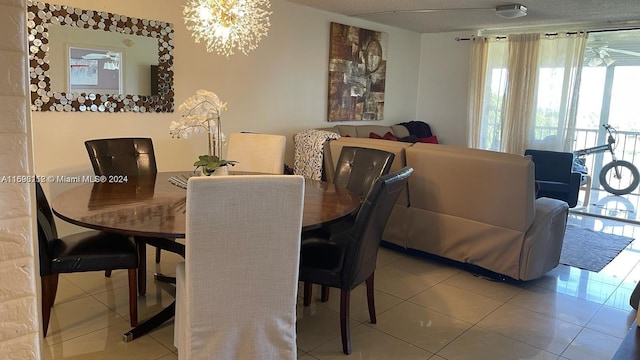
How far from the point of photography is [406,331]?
263 cm

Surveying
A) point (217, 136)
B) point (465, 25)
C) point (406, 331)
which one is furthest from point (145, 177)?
point (465, 25)

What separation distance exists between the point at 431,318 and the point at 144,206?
1.74 meters

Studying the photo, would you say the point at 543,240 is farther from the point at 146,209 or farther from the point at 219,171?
the point at 146,209

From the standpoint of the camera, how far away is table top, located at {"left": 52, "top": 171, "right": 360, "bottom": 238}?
1.94 meters

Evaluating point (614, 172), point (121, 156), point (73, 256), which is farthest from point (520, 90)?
point (73, 256)

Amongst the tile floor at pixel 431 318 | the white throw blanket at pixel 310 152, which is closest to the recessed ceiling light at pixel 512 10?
the white throw blanket at pixel 310 152

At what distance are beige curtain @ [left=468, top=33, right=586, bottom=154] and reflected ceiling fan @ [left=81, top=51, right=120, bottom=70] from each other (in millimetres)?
4748

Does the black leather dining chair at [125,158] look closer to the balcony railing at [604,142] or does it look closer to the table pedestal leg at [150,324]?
the table pedestal leg at [150,324]

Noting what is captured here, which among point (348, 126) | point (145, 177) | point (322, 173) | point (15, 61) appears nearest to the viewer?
point (15, 61)

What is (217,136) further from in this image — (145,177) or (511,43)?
(511,43)

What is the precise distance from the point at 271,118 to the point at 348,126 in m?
1.04

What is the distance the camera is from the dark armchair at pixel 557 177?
16.2 ft

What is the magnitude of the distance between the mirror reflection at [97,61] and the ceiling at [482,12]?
1849 mm

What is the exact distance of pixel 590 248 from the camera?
4.21 metres
